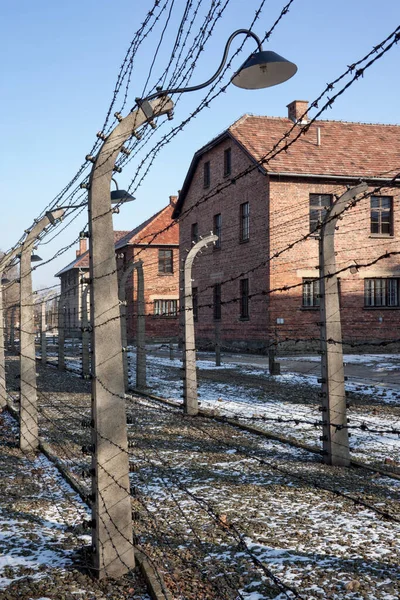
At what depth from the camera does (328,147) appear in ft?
91.6

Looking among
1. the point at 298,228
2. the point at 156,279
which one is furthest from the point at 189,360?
the point at 156,279

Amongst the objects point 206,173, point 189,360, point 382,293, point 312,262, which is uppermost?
point 206,173

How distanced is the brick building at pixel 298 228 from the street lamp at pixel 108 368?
66.7ft

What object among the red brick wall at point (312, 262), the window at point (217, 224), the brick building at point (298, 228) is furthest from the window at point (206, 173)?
the red brick wall at point (312, 262)

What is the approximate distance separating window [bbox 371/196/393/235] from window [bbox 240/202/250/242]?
5454mm

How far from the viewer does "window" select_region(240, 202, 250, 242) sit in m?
27.5

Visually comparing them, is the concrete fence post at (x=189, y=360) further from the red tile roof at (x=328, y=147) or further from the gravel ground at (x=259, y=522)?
the red tile roof at (x=328, y=147)

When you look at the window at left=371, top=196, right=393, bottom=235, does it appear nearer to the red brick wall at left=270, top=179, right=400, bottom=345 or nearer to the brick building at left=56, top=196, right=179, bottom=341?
the red brick wall at left=270, top=179, right=400, bottom=345

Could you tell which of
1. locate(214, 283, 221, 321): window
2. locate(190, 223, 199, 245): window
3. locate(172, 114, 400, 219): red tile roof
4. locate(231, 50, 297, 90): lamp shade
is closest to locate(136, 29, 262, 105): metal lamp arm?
locate(231, 50, 297, 90): lamp shade

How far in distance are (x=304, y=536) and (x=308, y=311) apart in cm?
2103

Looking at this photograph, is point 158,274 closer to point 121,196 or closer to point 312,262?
point 312,262

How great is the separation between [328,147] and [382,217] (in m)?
3.98

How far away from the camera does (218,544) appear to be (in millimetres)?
4855

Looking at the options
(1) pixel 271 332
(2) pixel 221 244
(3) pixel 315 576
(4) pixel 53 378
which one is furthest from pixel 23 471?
(2) pixel 221 244
